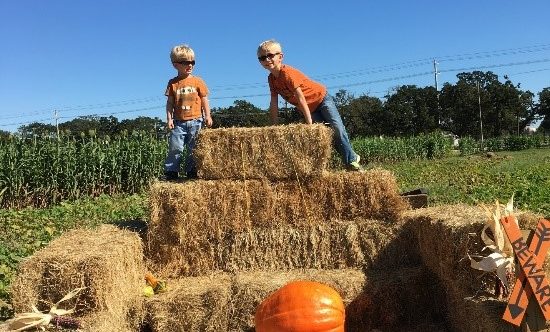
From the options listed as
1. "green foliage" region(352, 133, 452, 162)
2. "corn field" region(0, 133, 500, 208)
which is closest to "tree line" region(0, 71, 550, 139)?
"green foliage" region(352, 133, 452, 162)

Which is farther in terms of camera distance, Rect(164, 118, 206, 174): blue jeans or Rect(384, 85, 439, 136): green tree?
Rect(384, 85, 439, 136): green tree

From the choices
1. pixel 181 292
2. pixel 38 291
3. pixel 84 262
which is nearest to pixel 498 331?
pixel 181 292

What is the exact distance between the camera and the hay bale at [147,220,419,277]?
5.48 metres

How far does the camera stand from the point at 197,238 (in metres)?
5.50

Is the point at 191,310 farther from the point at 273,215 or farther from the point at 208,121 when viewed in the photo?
the point at 208,121

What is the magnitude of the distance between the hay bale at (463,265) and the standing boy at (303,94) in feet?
4.83

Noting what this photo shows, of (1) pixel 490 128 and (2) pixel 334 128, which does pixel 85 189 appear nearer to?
(2) pixel 334 128

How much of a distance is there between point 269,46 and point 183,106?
1286 millimetres

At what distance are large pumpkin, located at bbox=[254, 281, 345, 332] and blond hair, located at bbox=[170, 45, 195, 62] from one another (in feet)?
10.3

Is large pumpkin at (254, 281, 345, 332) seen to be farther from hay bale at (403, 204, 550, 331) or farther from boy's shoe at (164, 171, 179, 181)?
boy's shoe at (164, 171, 179, 181)

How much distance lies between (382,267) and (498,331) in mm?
1900

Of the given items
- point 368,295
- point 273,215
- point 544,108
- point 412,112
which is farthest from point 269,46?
point 544,108

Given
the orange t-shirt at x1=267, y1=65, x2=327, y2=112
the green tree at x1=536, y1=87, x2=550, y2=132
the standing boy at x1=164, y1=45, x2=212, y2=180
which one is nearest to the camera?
the orange t-shirt at x1=267, y1=65, x2=327, y2=112

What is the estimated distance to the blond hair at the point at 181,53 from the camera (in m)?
6.35
